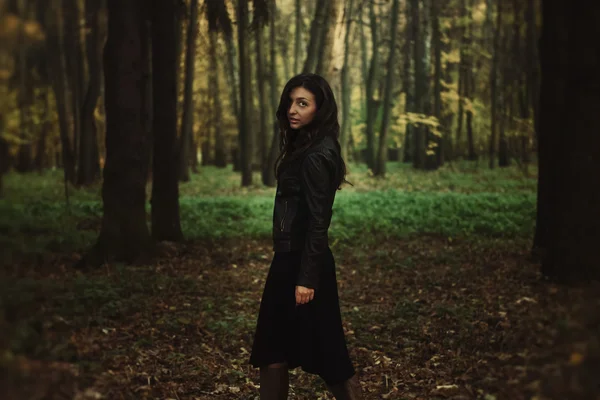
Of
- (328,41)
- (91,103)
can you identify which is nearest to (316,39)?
(328,41)

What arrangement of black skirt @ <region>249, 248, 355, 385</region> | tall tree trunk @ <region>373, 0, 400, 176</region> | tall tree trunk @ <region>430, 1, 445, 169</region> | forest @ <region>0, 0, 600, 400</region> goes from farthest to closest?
tall tree trunk @ <region>430, 1, 445, 169</region>
tall tree trunk @ <region>373, 0, 400, 176</region>
black skirt @ <region>249, 248, 355, 385</region>
forest @ <region>0, 0, 600, 400</region>

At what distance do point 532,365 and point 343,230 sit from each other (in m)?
10.3

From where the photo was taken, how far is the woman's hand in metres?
3.47

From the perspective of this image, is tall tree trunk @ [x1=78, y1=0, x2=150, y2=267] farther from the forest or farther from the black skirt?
the black skirt

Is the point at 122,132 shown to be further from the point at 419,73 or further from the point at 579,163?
the point at 419,73

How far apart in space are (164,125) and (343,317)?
213 inches

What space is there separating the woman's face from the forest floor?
1656mm

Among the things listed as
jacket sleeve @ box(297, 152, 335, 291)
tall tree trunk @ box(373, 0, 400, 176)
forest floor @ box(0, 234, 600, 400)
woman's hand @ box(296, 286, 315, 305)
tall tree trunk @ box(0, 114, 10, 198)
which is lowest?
forest floor @ box(0, 234, 600, 400)

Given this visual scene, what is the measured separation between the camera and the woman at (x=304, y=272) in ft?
11.5

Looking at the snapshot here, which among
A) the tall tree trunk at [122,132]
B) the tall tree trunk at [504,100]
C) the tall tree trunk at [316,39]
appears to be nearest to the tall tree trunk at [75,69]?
the tall tree trunk at [316,39]

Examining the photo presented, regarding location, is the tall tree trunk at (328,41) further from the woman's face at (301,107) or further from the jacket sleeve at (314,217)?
the jacket sleeve at (314,217)

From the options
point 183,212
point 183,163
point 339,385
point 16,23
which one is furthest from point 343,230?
point 183,163

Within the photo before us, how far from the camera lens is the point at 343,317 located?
7.27m

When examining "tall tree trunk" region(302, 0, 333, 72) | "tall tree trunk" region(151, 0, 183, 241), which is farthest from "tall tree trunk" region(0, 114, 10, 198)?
"tall tree trunk" region(302, 0, 333, 72)
